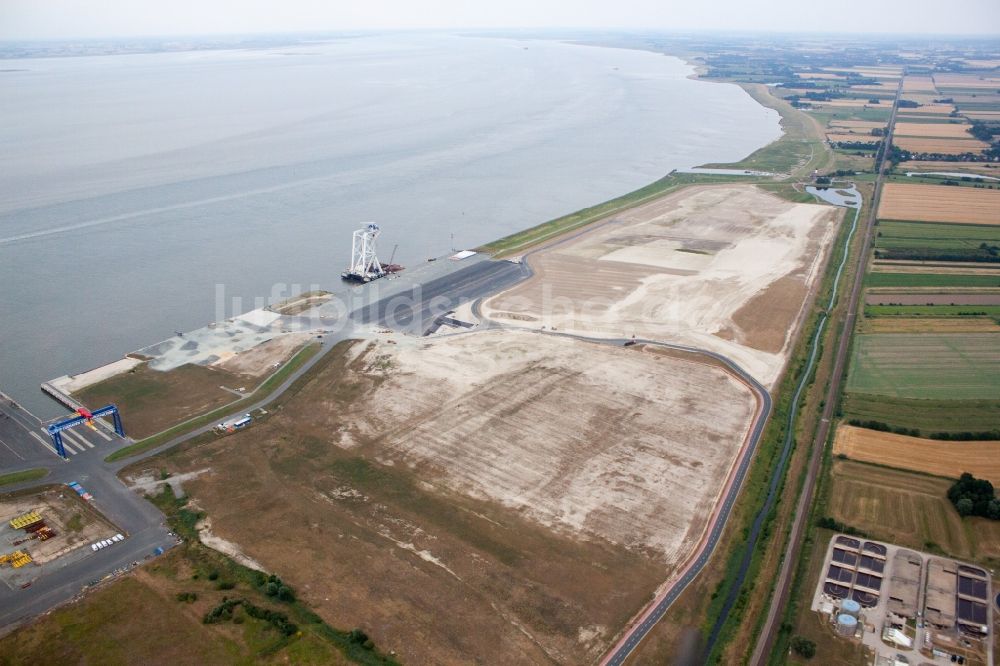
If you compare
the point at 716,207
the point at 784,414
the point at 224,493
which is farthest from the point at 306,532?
the point at 716,207

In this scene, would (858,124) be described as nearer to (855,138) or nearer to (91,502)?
(855,138)

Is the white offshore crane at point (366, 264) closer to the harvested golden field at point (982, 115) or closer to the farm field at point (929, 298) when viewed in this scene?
the farm field at point (929, 298)

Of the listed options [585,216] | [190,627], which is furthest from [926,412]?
[585,216]

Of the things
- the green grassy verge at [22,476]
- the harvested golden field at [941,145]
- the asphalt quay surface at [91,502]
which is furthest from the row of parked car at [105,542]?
the harvested golden field at [941,145]

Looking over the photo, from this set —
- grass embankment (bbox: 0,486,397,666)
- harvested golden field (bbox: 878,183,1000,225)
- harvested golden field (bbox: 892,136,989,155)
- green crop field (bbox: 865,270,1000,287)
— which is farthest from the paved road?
harvested golden field (bbox: 892,136,989,155)

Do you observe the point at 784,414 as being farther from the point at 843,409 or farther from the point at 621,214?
the point at 621,214

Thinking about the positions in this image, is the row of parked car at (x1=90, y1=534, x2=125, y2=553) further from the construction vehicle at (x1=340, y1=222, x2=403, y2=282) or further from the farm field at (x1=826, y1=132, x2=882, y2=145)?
the farm field at (x1=826, y1=132, x2=882, y2=145)
